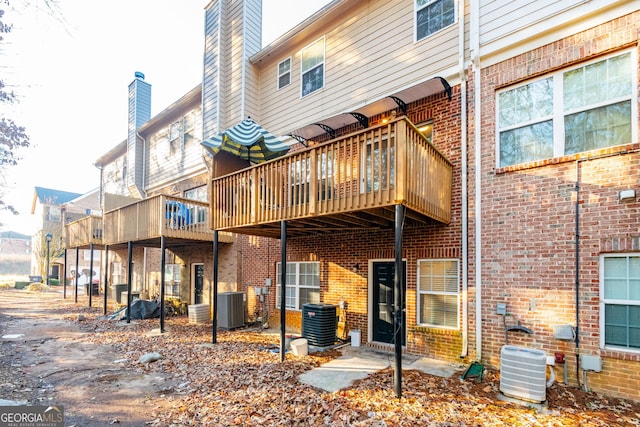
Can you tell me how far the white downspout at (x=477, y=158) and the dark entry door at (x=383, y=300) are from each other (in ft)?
6.47

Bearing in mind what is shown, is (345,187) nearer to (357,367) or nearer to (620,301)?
(357,367)

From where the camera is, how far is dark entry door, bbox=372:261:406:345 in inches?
317

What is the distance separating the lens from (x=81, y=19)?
4.12 meters

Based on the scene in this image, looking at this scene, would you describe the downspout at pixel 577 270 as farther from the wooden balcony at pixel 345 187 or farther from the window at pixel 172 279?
the window at pixel 172 279

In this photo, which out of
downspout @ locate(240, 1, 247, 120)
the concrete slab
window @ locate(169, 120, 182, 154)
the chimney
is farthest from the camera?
the chimney

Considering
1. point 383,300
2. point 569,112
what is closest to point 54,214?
point 383,300

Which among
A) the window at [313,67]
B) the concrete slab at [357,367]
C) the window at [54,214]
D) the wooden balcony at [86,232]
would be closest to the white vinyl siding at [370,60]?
the window at [313,67]

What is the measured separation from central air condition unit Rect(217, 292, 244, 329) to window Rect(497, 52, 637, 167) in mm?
8162

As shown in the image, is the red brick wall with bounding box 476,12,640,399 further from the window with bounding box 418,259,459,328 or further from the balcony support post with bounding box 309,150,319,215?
the balcony support post with bounding box 309,150,319,215

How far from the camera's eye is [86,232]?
17.3 metres

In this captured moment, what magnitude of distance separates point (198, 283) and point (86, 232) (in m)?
7.75

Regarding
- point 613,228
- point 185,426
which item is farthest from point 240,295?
point 613,228

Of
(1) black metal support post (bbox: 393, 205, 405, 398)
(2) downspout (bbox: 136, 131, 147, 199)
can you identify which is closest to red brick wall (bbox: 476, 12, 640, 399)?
(1) black metal support post (bbox: 393, 205, 405, 398)

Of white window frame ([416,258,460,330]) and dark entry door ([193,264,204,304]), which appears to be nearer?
white window frame ([416,258,460,330])
